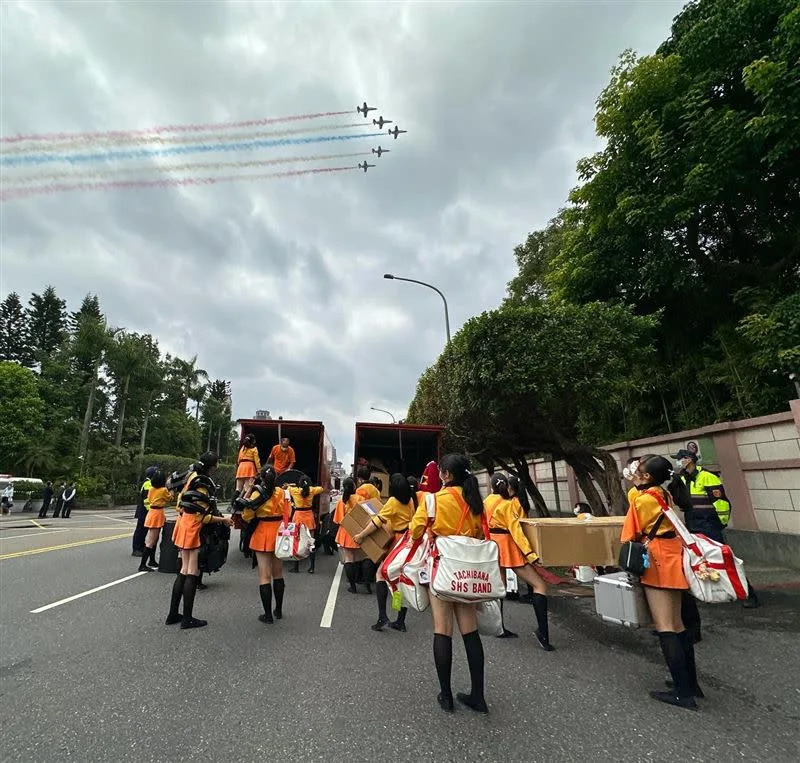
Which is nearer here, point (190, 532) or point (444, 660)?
point (444, 660)

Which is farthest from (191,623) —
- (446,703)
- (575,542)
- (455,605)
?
(575,542)

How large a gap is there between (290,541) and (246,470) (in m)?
4.17

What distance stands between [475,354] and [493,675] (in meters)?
7.84

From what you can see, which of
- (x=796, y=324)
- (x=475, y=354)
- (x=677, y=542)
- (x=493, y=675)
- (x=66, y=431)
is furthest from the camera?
(x=66, y=431)

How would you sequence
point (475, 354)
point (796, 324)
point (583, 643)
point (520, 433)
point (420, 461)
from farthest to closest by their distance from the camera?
point (520, 433), point (420, 461), point (475, 354), point (796, 324), point (583, 643)

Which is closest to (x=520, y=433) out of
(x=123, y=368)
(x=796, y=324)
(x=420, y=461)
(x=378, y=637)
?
(x=420, y=461)

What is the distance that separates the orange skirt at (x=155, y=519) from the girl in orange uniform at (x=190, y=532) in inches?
127

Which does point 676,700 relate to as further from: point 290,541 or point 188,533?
point 188,533

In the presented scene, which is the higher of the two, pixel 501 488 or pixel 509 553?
pixel 501 488

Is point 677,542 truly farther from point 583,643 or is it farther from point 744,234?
point 744,234

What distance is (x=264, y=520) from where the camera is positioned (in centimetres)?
494

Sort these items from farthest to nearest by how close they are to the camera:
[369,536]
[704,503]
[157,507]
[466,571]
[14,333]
Result: [14,333]
[157,507]
[704,503]
[369,536]
[466,571]

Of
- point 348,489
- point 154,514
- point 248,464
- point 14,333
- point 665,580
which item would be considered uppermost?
point 14,333

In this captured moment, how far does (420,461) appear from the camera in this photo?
11.4 metres
